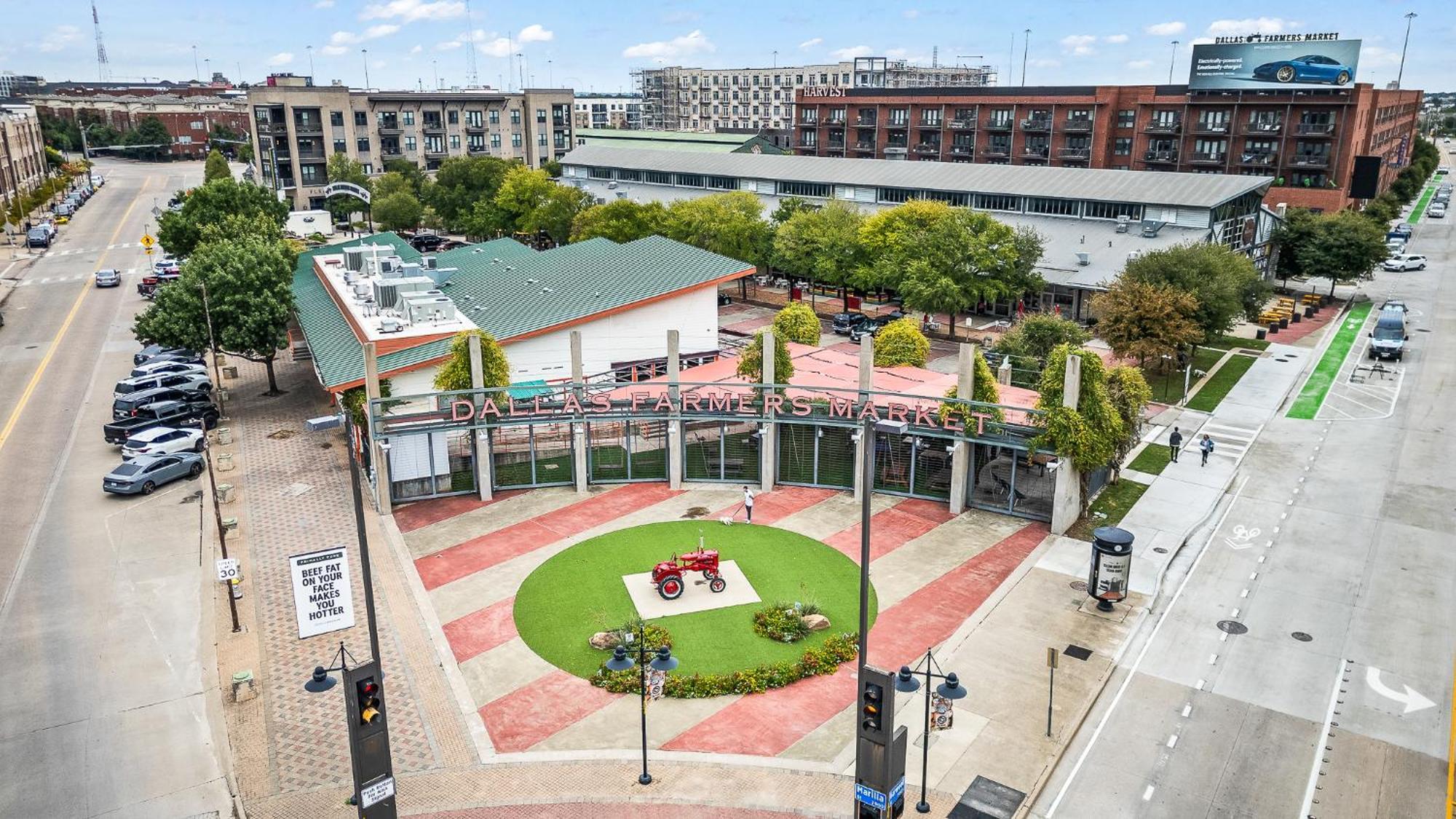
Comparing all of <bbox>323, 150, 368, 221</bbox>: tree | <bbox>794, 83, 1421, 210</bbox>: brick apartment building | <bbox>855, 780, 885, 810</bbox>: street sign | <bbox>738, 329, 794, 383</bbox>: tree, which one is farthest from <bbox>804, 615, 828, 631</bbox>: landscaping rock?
<bbox>323, 150, 368, 221</bbox>: tree

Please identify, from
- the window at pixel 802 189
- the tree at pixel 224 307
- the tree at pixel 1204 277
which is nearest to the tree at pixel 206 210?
the tree at pixel 224 307

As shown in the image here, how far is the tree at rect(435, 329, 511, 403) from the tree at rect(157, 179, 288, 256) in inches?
1798

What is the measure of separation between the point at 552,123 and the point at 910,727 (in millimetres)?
142412

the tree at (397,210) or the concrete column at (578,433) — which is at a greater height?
the tree at (397,210)

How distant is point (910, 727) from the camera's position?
25.0 meters

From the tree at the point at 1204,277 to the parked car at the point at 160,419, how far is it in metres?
51.5

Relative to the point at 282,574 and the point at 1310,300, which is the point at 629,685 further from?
the point at 1310,300

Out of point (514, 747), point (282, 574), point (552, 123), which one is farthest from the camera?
point (552, 123)

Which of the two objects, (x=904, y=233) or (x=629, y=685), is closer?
(x=629, y=685)

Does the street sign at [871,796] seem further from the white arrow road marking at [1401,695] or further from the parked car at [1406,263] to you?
the parked car at [1406,263]

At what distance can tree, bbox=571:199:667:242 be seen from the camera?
277ft

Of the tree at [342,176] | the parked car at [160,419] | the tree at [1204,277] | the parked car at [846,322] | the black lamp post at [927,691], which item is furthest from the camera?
the tree at [342,176]

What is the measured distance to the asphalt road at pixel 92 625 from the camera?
2298 centimetres

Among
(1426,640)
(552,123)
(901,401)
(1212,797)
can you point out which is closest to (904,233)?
(901,401)
